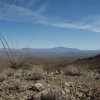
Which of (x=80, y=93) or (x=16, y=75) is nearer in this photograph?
(x=80, y=93)

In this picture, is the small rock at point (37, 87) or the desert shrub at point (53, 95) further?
the small rock at point (37, 87)

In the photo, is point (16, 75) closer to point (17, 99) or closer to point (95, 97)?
point (17, 99)

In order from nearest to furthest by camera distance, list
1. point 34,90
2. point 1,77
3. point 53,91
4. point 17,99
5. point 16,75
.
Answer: point 53,91
point 17,99
point 34,90
point 1,77
point 16,75

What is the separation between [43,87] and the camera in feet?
27.0

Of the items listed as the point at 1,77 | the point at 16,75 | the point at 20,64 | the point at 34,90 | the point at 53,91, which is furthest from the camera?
the point at 20,64

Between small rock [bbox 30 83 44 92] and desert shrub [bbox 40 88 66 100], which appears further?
small rock [bbox 30 83 44 92]

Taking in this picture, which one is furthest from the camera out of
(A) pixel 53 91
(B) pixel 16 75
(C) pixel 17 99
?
(B) pixel 16 75

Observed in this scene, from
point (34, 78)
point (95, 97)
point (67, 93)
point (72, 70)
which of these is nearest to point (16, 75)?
point (34, 78)

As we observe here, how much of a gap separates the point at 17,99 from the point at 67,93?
1590mm

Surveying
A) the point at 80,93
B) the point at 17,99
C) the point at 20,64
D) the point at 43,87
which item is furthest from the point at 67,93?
the point at 20,64

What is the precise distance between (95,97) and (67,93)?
1.04 metres

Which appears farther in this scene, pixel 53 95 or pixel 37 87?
pixel 37 87

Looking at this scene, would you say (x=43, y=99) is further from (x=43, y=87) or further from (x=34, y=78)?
(x=34, y=78)

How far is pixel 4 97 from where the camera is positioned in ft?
24.8
